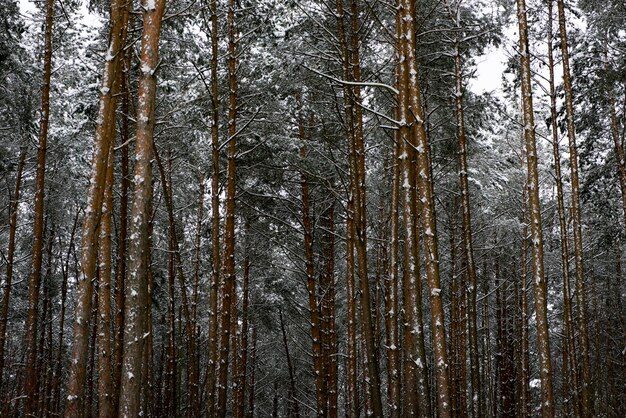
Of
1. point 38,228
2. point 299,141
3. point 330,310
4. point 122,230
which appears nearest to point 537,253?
point 299,141

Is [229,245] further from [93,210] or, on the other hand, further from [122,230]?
[93,210]

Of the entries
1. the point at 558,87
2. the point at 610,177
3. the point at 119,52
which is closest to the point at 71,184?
the point at 119,52

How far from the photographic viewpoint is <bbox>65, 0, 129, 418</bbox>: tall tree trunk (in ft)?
23.5

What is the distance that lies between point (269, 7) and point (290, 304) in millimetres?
11411

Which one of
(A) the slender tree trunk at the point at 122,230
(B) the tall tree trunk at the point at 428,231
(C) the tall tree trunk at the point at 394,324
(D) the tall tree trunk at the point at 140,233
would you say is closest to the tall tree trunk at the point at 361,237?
(C) the tall tree trunk at the point at 394,324

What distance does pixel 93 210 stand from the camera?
7.48 meters

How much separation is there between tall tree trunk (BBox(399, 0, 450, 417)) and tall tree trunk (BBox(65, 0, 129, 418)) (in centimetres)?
408

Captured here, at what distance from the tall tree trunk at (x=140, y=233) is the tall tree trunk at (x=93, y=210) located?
0.90m

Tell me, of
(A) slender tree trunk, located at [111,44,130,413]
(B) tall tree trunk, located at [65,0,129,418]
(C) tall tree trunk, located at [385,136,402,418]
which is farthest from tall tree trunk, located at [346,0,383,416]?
(A) slender tree trunk, located at [111,44,130,413]

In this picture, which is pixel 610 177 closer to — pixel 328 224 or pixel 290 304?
pixel 328 224

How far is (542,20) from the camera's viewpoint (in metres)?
14.6

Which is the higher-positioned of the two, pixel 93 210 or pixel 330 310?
pixel 93 210

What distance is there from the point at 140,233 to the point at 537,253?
6213 mm

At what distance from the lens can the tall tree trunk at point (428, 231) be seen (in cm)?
700
